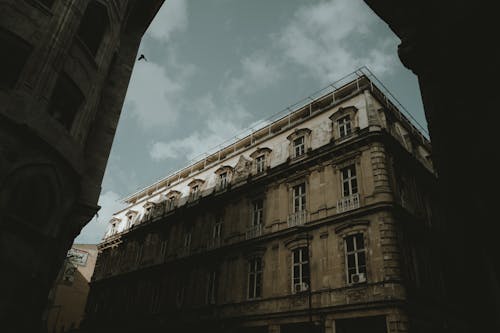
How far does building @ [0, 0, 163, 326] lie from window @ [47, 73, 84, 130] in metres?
0.03

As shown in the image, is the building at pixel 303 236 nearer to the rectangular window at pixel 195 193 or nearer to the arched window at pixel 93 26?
the rectangular window at pixel 195 193

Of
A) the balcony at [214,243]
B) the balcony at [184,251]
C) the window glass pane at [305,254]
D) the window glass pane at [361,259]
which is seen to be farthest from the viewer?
the balcony at [184,251]

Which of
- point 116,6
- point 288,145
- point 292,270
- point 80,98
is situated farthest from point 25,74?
point 288,145

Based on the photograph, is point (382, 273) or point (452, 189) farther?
point (382, 273)

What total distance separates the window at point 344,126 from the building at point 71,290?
30252 millimetres

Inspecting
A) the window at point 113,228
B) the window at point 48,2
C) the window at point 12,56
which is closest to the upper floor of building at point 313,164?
the window at point 113,228

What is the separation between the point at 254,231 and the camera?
22594mm

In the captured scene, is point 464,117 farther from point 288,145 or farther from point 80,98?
point 288,145

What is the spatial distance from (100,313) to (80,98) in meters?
26.1

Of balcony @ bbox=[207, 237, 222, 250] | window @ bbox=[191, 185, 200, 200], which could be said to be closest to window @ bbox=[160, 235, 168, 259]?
window @ bbox=[191, 185, 200, 200]

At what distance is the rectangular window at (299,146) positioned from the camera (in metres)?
23.5

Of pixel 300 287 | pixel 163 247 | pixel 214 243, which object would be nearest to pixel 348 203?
pixel 300 287

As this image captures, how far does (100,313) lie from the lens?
31.8 meters

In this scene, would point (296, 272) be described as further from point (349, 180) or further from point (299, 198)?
point (349, 180)
